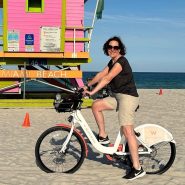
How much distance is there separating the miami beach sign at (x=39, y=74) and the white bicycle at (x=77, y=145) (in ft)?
37.9

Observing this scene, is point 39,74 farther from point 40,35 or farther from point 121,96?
point 121,96

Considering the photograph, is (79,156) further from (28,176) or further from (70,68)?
(70,68)

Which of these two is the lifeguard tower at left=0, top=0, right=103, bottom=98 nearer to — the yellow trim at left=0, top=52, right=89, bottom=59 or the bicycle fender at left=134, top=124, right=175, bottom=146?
the yellow trim at left=0, top=52, right=89, bottom=59

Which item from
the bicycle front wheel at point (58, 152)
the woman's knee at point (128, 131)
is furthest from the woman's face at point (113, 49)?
the bicycle front wheel at point (58, 152)

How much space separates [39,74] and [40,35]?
160cm

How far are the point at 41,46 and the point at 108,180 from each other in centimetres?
1212

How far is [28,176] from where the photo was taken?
6.38 metres

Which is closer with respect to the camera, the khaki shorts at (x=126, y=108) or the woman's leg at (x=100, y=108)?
the khaki shorts at (x=126, y=108)

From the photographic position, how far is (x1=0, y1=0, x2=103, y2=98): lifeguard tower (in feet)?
58.1

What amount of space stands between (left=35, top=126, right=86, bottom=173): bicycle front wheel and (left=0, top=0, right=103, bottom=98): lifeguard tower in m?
11.1

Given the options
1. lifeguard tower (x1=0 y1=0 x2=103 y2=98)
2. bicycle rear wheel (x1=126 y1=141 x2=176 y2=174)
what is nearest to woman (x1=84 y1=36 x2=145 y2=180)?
bicycle rear wheel (x1=126 y1=141 x2=176 y2=174)

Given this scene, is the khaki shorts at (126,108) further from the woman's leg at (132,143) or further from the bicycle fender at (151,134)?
the bicycle fender at (151,134)

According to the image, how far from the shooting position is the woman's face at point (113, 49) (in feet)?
21.1

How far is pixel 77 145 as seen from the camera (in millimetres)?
6391
